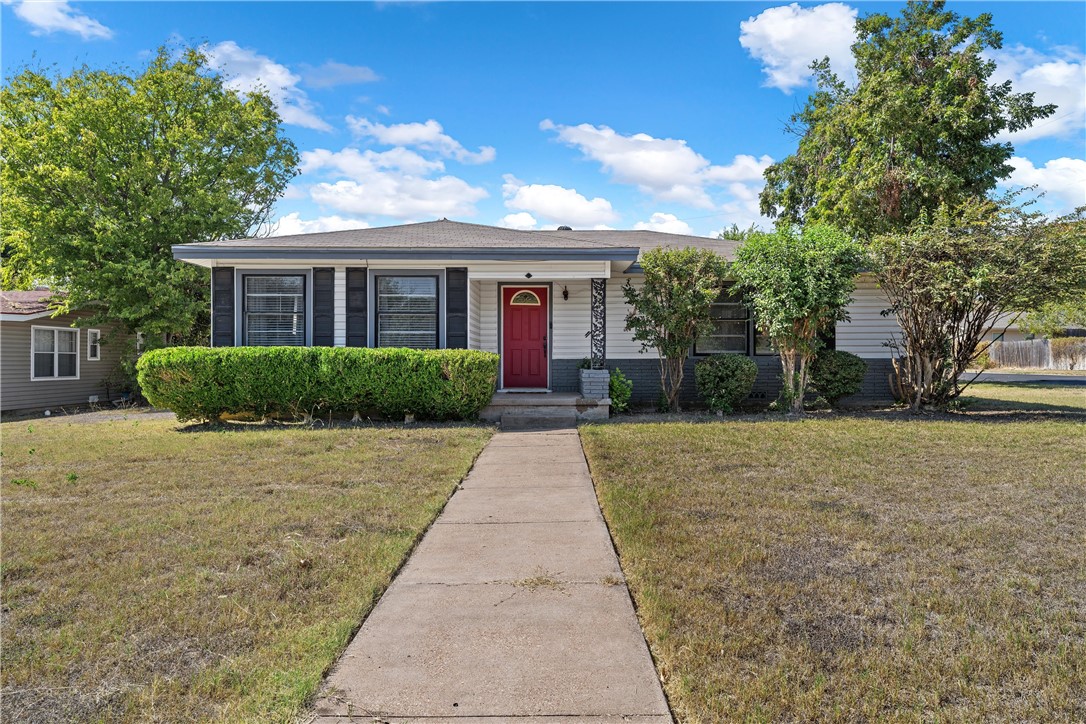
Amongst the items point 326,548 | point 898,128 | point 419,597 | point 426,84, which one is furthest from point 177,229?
point 898,128

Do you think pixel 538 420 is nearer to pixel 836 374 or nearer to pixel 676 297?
pixel 676 297

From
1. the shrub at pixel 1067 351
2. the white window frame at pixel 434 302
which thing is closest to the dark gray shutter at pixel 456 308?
the white window frame at pixel 434 302

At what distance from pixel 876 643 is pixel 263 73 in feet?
75.4

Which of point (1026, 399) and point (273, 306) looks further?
point (1026, 399)

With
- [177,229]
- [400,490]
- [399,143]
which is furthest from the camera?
[177,229]

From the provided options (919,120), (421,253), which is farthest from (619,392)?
(919,120)

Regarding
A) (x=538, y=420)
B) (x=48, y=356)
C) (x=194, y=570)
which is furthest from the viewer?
(x=48, y=356)

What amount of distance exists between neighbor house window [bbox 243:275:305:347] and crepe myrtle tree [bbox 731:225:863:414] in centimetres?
834

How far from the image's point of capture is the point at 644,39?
12.5 metres

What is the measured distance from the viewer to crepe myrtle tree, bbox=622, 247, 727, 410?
37.1 ft

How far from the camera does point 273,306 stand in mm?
12219

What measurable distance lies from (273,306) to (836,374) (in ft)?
36.6

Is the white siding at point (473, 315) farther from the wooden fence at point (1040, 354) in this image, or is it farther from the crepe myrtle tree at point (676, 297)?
the wooden fence at point (1040, 354)

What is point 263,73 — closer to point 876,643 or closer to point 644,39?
point 644,39
